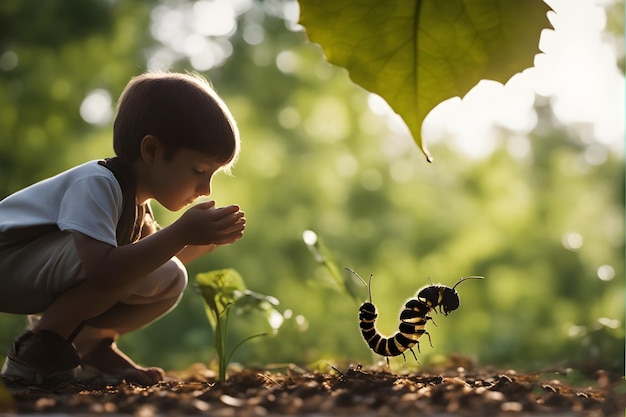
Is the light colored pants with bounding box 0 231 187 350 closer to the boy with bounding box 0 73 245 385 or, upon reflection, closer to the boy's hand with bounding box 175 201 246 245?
the boy with bounding box 0 73 245 385

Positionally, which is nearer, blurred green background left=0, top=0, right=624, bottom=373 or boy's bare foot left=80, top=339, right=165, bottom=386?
boy's bare foot left=80, top=339, right=165, bottom=386

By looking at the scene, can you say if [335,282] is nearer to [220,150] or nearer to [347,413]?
[220,150]

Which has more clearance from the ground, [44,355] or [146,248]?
[146,248]

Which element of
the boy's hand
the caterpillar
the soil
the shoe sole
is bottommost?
the soil

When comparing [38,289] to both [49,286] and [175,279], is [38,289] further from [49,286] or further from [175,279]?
[175,279]

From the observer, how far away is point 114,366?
1.06 metres

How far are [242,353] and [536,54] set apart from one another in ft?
3.60

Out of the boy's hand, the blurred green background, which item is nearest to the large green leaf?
the boy's hand

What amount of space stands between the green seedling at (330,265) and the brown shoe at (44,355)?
Answer: 348 millimetres

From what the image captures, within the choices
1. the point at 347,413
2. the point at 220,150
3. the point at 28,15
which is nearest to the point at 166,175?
the point at 220,150

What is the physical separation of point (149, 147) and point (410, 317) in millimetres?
403

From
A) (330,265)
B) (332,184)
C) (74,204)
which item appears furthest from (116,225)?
(332,184)

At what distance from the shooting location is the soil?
631 millimetres

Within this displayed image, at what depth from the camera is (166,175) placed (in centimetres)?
97
